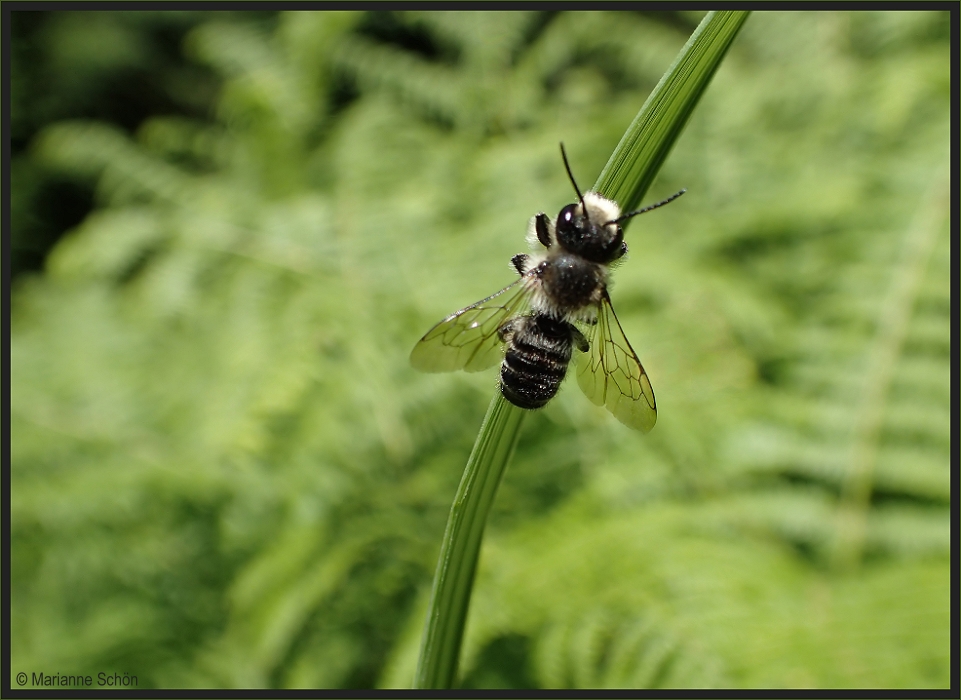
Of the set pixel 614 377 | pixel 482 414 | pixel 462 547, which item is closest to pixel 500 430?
pixel 462 547

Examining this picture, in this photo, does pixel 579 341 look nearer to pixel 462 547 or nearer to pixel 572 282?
pixel 572 282

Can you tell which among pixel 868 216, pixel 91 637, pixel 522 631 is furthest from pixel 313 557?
pixel 868 216

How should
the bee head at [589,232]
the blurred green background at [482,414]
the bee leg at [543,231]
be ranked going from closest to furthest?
the bee head at [589,232] → the bee leg at [543,231] → the blurred green background at [482,414]

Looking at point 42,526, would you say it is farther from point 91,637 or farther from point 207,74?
point 207,74

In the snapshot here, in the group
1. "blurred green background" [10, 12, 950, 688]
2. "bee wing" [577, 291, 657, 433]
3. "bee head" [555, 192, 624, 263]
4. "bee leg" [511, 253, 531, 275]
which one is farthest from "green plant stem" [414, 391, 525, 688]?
"blurred green background" [10, 12, 950, 688]

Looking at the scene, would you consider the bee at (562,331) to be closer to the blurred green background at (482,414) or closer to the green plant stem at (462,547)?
the green plant stem at (462,547)

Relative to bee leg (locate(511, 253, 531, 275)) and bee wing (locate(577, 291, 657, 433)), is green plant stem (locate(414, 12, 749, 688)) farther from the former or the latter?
bee leg (locate(511, 253, 531, 275))

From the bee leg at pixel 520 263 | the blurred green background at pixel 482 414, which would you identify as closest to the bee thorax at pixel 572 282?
the bee leg at pixel 520 263
